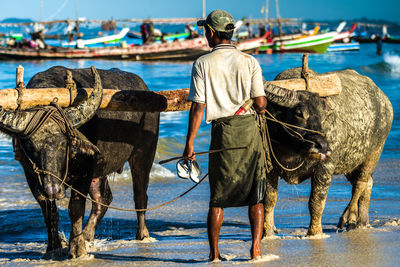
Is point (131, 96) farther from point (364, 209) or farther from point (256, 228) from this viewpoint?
point (364, 209)

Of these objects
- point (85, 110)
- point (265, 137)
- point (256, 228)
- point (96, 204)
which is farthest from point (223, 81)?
point (96, 204)

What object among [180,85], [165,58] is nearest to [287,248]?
[180,85]

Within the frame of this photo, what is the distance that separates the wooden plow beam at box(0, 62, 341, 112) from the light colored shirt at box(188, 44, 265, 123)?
1507mm

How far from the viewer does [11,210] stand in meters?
8.16

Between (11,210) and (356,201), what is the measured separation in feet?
14.9

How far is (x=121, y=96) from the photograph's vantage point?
5727 mm

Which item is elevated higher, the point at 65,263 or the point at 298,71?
the point at 298,71

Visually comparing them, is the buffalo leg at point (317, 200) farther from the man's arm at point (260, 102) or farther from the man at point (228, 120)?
the man's arm at point (260, 102)

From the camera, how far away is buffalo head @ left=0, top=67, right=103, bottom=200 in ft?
15.9

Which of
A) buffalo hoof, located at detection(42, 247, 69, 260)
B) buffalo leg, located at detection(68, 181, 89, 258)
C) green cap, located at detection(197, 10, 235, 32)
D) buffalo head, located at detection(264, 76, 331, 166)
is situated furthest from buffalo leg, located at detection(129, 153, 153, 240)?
green cap, located at detection(197, 10, 235, 32)

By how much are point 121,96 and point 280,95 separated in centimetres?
150

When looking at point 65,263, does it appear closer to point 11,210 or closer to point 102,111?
point 102,111

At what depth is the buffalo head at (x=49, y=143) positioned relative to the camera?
484cm

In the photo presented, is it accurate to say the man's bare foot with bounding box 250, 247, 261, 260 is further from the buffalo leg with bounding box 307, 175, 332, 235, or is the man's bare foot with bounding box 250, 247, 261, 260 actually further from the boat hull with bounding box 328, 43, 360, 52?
the boat hull with bounding box 328, 43, 360, 52
